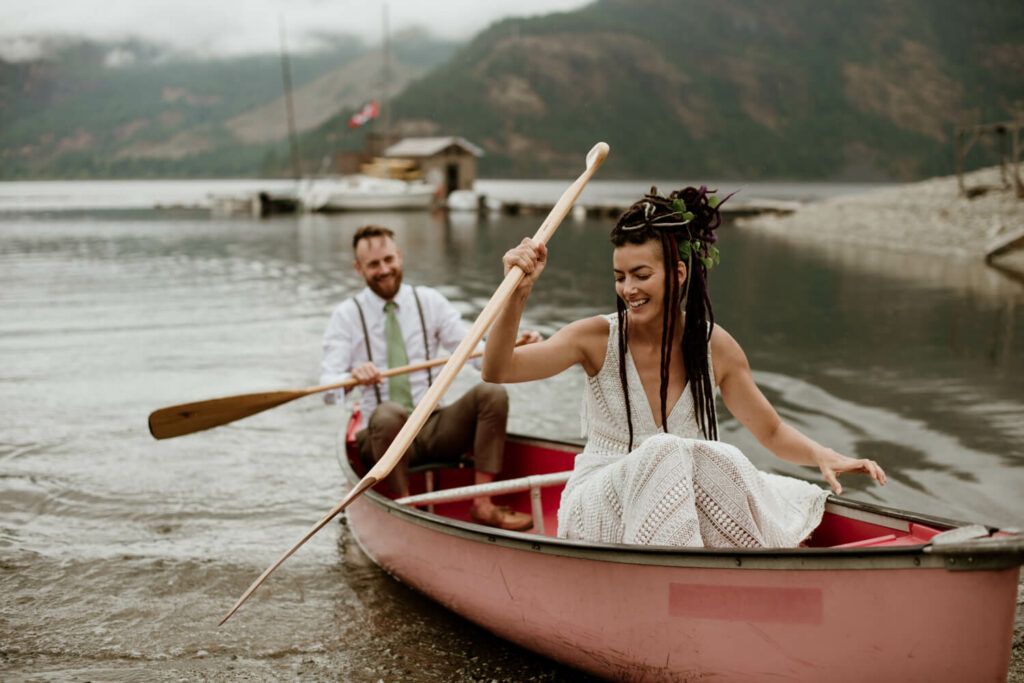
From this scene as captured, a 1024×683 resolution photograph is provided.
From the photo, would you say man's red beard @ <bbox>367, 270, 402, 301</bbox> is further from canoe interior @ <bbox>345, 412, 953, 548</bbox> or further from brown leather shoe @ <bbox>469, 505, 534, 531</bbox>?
brown leather shoe @ <bbox>469, 505, 534, 531</bbox>

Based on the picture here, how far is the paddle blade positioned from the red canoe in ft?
5.97

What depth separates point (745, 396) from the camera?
3447 millimetres

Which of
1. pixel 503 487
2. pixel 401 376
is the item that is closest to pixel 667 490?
pixel 503 487

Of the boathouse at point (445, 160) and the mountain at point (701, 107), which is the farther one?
the mountain at point (701, 107)

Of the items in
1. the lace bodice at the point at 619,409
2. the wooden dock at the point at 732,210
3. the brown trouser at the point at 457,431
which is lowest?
the brown trouser at the point at 457,431

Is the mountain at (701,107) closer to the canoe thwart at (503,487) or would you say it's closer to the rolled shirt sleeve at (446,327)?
the rolled shirt sleeve at (446,327)

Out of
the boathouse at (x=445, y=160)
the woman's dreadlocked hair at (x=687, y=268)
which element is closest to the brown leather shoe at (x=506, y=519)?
the woman's dreadlocked hair at (x=687, y=268)

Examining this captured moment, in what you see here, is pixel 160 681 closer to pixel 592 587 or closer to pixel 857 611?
pixel 592 587

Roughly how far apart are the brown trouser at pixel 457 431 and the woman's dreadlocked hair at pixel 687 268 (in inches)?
51.5

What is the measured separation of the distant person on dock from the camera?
15.1ft

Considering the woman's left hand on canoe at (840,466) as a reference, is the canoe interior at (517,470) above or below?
below

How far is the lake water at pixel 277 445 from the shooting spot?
159 inches

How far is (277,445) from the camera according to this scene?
7.17 m

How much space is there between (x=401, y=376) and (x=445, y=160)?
51182 millimetres
